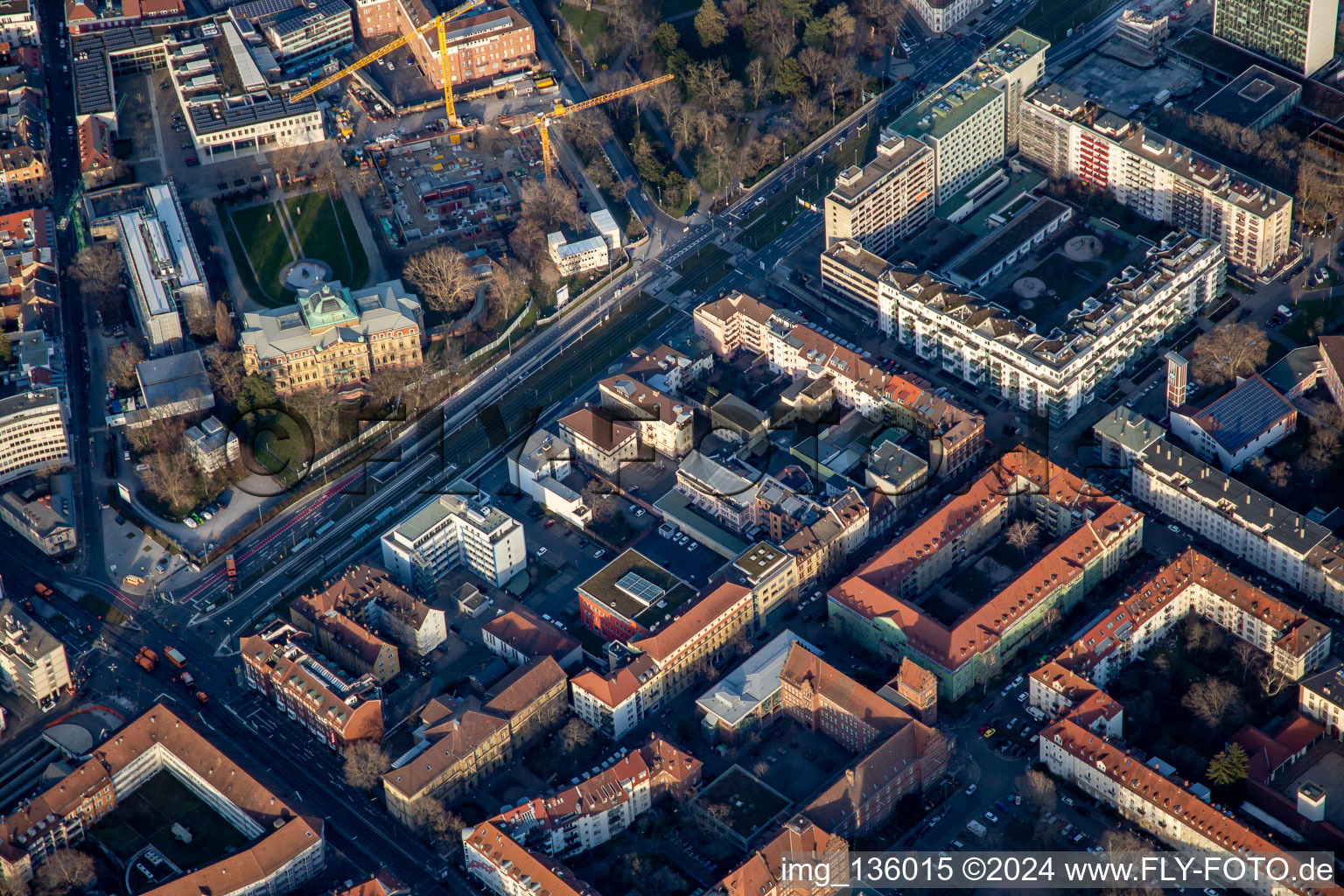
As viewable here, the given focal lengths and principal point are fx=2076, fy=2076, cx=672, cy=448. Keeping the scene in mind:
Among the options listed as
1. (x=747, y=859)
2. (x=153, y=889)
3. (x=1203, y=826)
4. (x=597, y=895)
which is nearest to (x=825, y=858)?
(x=747, y=859)

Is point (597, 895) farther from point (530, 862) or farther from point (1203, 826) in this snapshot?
point (1203, 826)

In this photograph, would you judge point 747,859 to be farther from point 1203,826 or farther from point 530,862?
point 1203,826

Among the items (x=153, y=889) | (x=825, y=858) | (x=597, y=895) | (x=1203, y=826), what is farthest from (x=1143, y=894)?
(x=153, y=889)

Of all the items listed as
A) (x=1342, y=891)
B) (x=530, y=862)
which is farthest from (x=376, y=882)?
(x=1342, y=891)

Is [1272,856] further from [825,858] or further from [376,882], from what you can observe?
[376,882]
